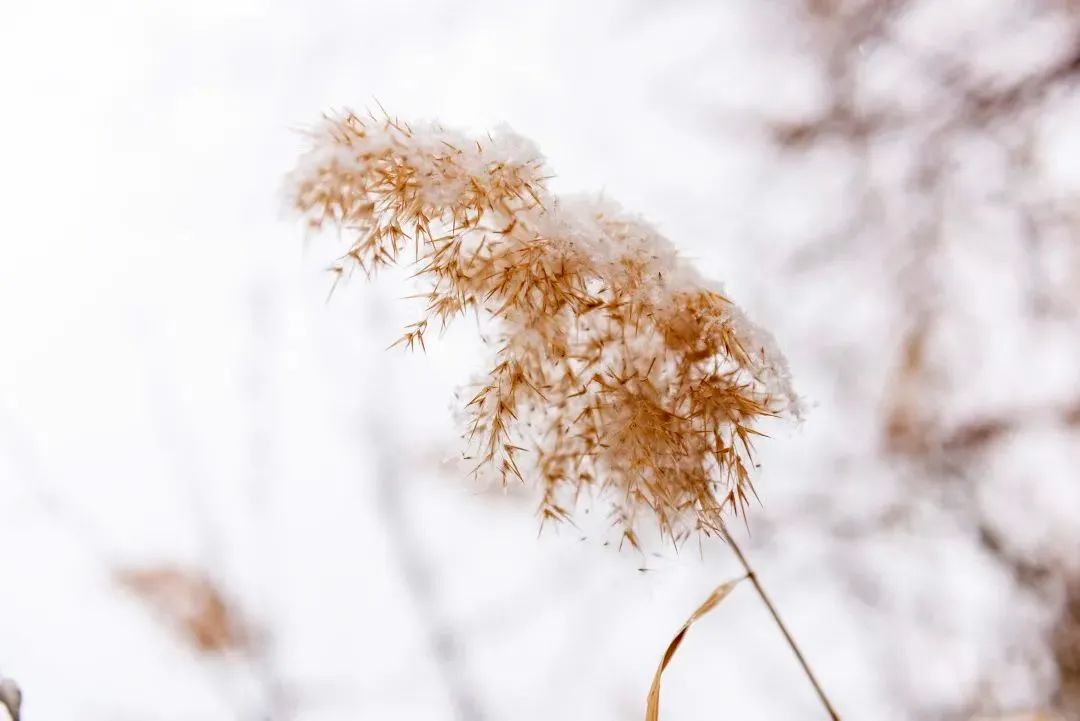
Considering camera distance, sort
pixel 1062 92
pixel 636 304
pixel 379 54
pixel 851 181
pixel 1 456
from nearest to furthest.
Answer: pixel 636 304
pixel 1062 92
pixel 1 456
pixel 851 181
pixel 379 54

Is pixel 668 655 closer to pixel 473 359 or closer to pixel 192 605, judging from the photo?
pixel 473 359

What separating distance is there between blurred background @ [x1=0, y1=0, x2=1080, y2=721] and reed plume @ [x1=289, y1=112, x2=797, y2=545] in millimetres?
829

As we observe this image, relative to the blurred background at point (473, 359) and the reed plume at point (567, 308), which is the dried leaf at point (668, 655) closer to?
the reed plume at point (567, 308)

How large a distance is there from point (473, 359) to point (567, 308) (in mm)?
777

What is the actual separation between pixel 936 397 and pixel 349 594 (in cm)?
132

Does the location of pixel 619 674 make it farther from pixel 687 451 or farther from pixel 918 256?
pixel 687 451

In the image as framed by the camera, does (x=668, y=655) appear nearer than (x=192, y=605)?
Yes

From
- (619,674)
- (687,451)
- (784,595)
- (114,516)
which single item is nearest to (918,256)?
(784,595)

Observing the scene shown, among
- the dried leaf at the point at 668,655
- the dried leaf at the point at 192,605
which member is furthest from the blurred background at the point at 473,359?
the dried leaf at the point at 668,655

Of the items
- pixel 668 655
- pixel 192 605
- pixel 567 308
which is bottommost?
pixel 668 655

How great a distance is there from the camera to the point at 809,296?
1519mm

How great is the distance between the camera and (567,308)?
0.48m

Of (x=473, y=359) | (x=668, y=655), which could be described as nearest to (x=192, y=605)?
(x=473, y=359)

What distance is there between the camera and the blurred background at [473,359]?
128cm
